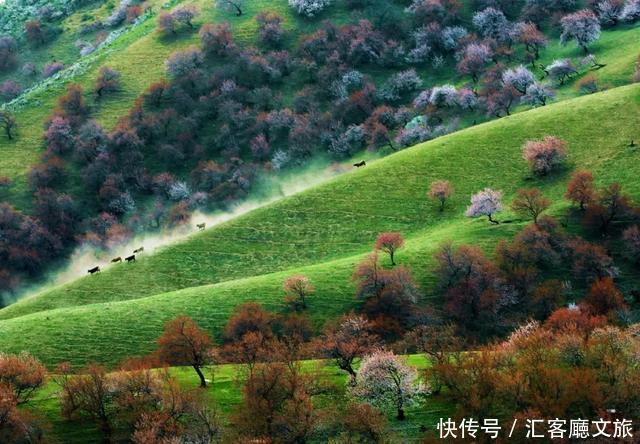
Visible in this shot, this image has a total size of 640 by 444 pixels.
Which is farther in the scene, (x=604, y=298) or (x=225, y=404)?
(x=604, y=298)

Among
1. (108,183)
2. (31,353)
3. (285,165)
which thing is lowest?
(285,165)

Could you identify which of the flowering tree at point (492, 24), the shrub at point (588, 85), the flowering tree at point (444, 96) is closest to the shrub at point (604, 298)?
the shrub at point (588, 85)

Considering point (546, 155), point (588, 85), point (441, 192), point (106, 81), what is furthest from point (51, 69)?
point (546, 155)

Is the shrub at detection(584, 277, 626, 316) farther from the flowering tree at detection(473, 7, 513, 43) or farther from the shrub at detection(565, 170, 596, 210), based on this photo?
the flowering tree at detection(473, 7, 513, 43)

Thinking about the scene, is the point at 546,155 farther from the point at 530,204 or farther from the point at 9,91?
the point at 9,91

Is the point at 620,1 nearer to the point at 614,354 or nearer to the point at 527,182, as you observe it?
the point at 527,182

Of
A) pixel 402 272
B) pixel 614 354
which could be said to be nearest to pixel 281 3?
pixel 402 272
